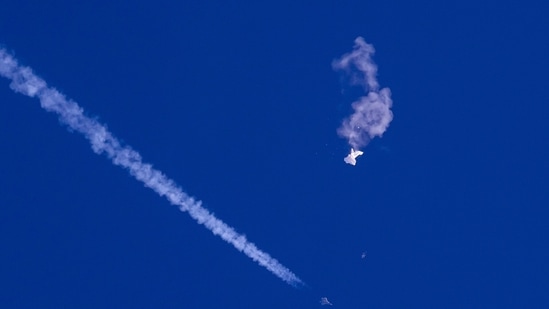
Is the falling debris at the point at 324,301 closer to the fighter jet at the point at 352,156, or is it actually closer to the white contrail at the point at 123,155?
the white contrail at the point at 123,155

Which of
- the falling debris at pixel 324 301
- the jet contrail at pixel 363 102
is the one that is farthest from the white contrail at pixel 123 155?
the jet contrail at pixel 363 102

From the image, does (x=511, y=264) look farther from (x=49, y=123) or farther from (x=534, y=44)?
(x=49, y=123)

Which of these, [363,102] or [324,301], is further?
[324,301]

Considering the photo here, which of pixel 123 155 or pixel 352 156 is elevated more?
pixel 352 156

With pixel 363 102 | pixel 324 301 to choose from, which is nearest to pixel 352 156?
pixel 363 102

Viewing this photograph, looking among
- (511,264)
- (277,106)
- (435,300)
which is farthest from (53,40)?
(511,264)

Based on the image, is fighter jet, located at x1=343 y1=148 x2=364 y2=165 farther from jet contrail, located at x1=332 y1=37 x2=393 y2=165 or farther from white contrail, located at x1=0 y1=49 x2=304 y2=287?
white contrail, located at x1=0 y1=49 x2=304 y2=287

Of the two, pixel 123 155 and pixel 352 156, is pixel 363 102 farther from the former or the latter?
pixel 123 155

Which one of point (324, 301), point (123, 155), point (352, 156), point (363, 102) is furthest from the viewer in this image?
point (324, 301)
